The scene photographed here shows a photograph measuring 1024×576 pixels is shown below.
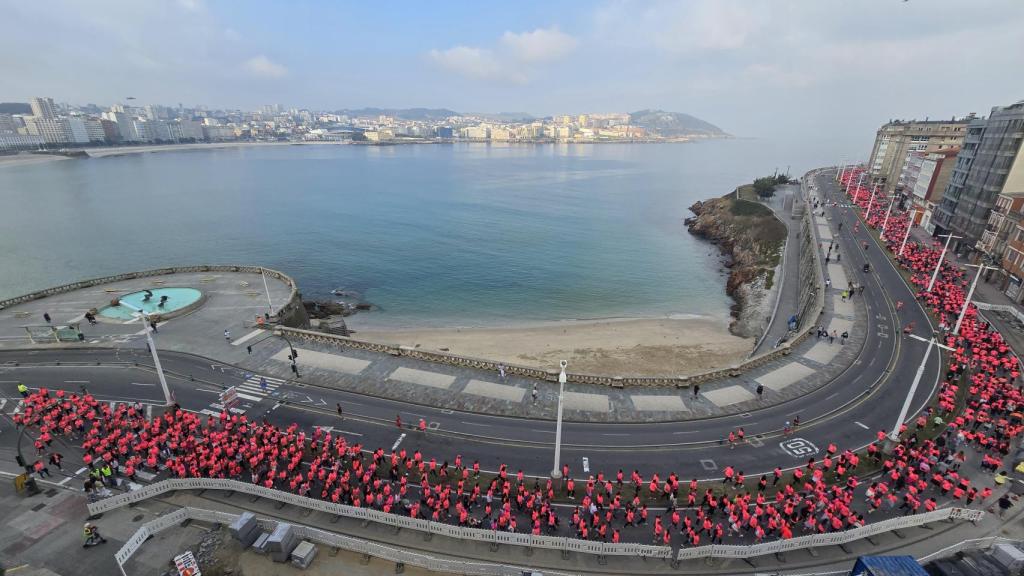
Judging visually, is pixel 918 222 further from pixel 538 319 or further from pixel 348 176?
pixel 348 176

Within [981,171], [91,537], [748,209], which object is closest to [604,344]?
[91,537]

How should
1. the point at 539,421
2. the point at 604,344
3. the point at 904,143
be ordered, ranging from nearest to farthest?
1. the point at 539,421
2. the point at 604,344
3. the point at 904,143

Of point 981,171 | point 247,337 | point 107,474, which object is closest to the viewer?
point 107,474

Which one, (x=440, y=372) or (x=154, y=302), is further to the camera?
(x=154, y=302)

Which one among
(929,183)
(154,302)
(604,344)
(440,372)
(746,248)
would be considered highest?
(929,183)

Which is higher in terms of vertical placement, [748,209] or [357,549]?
[357,549]

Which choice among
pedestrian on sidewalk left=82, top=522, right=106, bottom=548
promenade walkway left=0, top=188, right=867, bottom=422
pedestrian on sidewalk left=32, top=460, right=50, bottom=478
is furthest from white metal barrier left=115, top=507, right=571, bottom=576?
promenade walkway left=0, top=188, right=867, bottom=422

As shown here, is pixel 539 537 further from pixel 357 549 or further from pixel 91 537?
pixel 91 537
